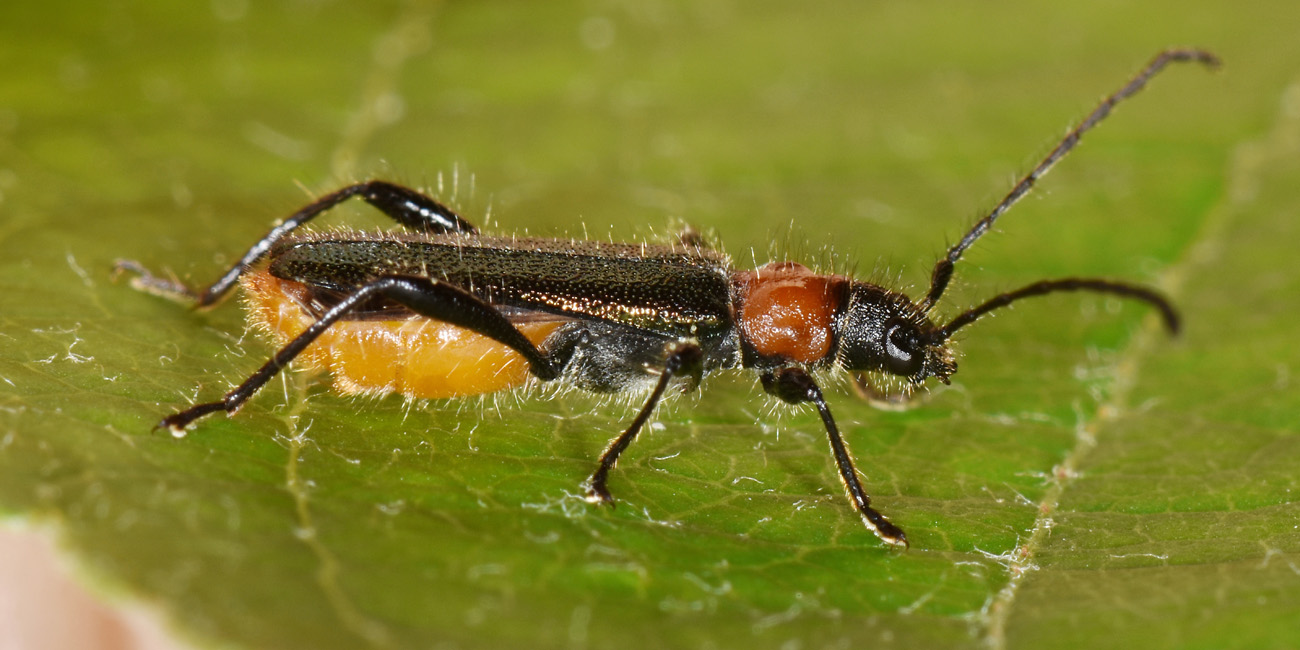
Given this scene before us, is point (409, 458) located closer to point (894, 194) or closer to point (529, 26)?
point (894, 194)

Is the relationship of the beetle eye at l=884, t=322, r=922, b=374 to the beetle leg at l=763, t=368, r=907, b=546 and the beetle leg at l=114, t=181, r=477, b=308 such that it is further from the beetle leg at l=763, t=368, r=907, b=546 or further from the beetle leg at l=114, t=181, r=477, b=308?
the beetle leg at l=114, t=181, r=477, b=308

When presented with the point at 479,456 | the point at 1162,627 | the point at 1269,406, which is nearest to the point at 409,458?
the point at 479,456

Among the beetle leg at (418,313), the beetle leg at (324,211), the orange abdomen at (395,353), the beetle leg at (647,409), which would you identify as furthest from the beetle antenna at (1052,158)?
the beetle leg at (324,211)

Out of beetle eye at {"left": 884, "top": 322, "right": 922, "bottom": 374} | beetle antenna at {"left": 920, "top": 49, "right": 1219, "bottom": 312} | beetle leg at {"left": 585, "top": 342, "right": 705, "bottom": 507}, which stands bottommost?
beetle leg at {"left": 585, "top": 342, "right": 705, "bottom": 507}

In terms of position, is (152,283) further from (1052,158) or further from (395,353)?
(1052,158)

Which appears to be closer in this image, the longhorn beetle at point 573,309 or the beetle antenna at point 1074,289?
the beetle antenna at point 1074,289

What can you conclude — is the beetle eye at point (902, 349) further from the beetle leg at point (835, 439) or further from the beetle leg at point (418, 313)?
the beetle leg at point (418, 313)

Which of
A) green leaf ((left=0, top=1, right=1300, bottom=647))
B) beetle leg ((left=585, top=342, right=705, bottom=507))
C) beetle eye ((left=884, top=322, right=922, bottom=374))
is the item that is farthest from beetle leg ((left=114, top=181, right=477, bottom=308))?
beetle eye ((left=884, top=322, right=922, bottom=374))
